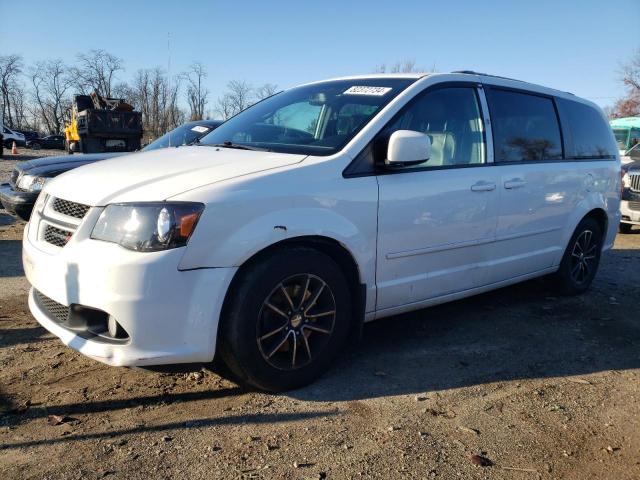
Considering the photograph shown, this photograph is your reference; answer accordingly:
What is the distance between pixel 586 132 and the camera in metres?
5.24

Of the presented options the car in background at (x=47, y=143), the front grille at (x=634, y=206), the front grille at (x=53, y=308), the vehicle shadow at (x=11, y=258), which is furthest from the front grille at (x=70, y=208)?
the car in background at (x=47, y=143)

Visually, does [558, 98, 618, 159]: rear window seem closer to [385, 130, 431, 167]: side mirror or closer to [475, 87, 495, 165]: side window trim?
[475, 87, 495, 165]: side window trim

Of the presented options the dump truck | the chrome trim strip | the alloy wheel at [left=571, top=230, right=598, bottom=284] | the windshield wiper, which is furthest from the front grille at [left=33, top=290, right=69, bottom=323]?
the dump truck

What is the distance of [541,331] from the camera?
432cm

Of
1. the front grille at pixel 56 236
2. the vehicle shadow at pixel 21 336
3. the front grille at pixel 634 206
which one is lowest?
the vehicle shadow at pixel 21 336

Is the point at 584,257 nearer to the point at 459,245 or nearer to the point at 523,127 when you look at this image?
the point at 523,127

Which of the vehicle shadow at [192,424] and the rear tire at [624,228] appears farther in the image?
the rear tire at [624,228]

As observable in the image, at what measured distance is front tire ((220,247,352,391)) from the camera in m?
2.82

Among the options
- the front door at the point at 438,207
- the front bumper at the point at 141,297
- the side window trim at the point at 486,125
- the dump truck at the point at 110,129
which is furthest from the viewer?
the dump truck at the point at 110,129

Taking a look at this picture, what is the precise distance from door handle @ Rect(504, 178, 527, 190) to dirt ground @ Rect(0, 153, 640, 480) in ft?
3.70

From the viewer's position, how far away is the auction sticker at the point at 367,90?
3.69 m

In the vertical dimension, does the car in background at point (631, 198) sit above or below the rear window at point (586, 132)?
below

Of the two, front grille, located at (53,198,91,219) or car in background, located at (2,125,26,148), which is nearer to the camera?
front grille, located at (53,198,91,219)

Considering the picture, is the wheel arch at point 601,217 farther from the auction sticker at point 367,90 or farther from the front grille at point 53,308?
the front grille at point 53,308
